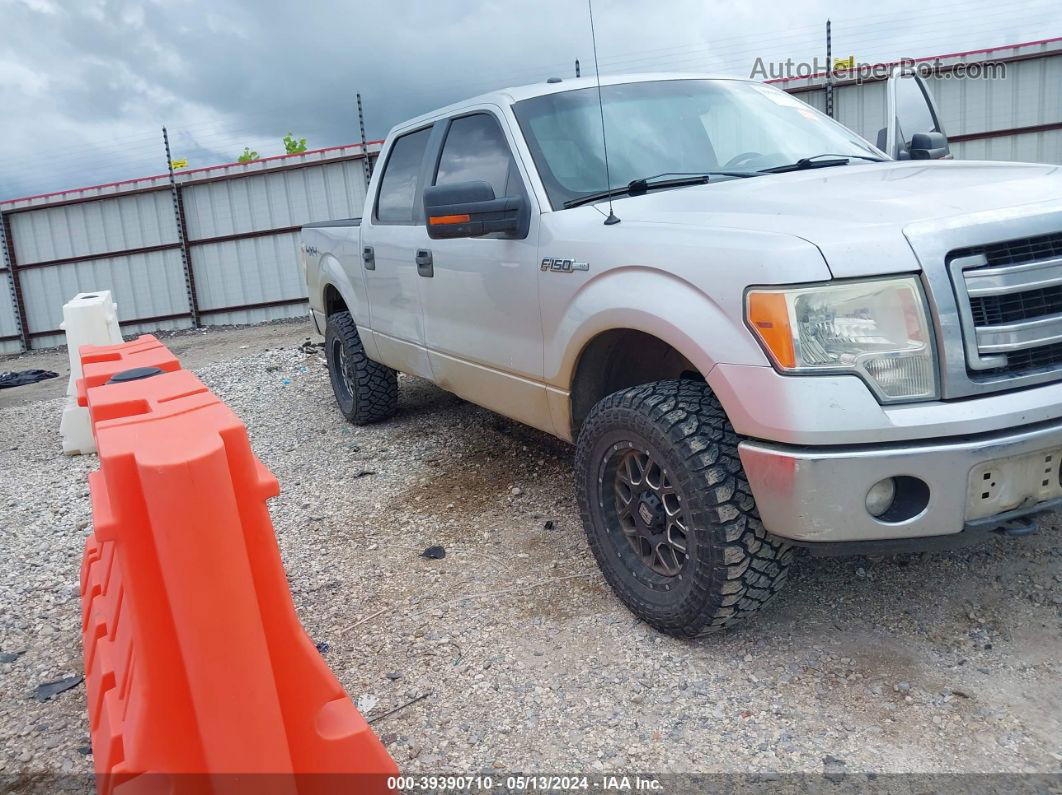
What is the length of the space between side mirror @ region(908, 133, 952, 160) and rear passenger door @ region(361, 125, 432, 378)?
92.6 inches

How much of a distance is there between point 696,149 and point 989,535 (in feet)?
6.23

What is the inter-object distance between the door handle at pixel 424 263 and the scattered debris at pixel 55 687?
2.31 m

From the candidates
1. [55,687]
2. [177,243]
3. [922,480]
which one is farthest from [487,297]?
[177,243]

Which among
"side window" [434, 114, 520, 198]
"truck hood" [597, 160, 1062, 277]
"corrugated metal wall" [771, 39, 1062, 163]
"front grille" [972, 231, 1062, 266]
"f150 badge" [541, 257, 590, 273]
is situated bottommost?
"front grille" [972, 231, 1062, 266]

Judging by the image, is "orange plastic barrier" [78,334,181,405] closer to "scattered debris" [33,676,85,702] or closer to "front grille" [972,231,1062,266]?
"scattered debris" [33,676,85,702]

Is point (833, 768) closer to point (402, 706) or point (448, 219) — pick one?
point (402, 706)

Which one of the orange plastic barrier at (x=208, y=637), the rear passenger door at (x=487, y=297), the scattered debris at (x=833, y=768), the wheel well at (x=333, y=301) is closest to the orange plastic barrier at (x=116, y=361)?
the orange plastic barrier at (x=208, y=637)

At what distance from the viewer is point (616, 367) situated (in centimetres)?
331

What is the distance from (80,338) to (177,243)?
1052cm

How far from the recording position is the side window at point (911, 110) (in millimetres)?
4055

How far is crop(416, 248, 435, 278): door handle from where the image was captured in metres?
4.29

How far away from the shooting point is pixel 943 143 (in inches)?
158

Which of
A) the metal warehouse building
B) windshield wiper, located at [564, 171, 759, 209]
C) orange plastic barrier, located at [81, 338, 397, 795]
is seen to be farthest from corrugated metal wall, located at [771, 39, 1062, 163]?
orange plastic barrier, located at [81, 338, 397, 795]

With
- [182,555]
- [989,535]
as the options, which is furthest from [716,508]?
[182,555]
